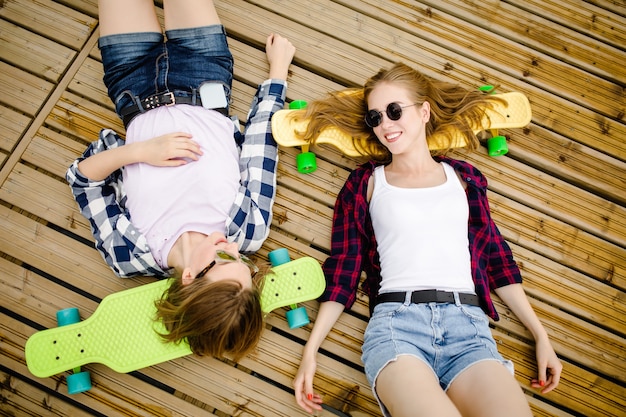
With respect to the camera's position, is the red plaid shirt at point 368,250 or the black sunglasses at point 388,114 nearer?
the black sunglasses at point 388,114

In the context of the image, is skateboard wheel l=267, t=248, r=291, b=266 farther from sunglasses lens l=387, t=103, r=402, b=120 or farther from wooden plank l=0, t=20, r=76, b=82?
wooden plank l=0, t=20, r=76, b=82

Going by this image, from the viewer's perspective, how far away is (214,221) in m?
1.90

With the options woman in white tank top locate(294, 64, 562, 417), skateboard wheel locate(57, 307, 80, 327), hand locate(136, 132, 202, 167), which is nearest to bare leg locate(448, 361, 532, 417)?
woman in white tank top locate(294, 64, 562, 417)

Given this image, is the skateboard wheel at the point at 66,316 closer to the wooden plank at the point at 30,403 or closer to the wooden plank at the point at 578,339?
the wooden plank at the point at 30,403

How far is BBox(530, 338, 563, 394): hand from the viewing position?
2.03 meters

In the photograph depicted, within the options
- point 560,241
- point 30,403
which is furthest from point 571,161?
point 30,403

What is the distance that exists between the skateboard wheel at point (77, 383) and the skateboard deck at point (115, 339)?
5 cm

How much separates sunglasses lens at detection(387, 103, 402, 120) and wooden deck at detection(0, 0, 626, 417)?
0.53 m

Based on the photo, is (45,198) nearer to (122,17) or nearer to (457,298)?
(122,17)

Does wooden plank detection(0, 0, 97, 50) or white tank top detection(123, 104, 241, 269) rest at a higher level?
wooden plank detection(0, 0, 97, 50)

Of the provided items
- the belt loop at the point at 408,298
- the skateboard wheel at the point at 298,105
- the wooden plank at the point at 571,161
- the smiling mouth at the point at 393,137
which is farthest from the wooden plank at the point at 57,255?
the wooden plank at the point at 571,161

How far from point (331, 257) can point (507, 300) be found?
0.96m

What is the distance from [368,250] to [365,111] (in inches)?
29.5

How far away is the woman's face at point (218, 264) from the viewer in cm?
168
